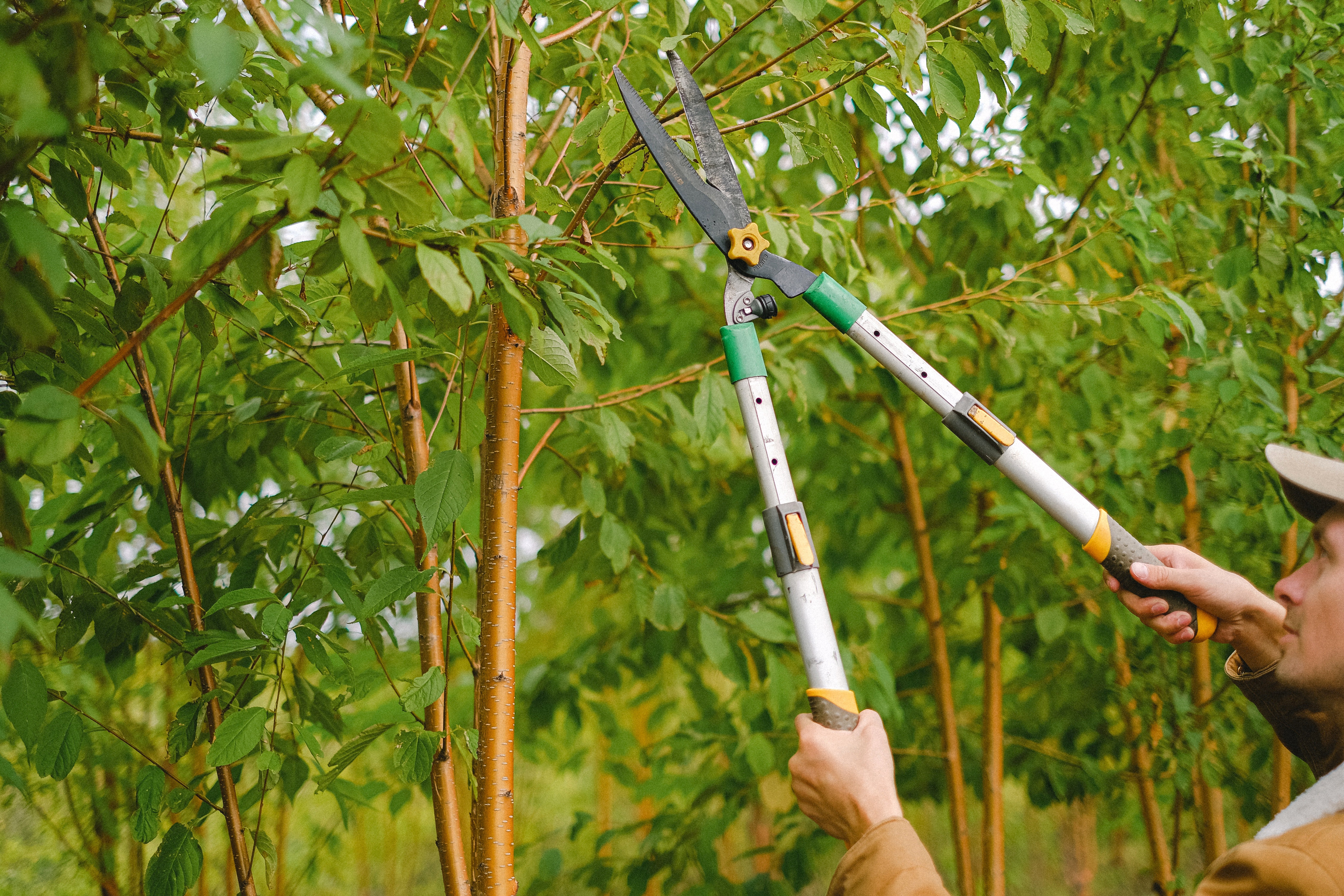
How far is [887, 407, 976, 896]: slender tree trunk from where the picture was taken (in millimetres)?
2814

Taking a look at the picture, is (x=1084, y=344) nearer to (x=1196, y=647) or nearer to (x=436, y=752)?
(x=1196, y=647)

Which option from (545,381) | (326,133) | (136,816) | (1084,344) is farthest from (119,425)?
(1084,344)

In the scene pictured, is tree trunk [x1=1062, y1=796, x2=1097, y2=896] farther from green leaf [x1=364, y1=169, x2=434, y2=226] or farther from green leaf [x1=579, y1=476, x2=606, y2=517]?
green leaf [x1=364, y1=169, x2=434, y2=226]

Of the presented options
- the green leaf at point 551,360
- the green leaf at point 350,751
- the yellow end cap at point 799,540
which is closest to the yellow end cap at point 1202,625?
the yellow end cap at point 799,540

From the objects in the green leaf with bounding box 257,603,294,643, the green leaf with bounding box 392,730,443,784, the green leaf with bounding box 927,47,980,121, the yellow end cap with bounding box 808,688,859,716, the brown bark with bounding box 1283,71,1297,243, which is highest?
the brown bark with bounding box 1283,71,1297,243

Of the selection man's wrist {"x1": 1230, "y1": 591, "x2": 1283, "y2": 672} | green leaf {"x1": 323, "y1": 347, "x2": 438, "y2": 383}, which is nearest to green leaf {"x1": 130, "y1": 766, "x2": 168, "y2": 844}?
green leaf {"x1": 323, "y1": 347, "x2": 438, "y2": 383}

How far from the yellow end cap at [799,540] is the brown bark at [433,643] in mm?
533

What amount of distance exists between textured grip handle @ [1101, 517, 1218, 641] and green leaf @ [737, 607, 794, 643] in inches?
28.0

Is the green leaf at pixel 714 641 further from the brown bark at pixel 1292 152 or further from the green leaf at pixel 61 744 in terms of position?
the brown bark at pixel 1292 152

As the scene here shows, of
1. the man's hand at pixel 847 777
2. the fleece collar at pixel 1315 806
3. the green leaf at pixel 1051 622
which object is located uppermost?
the green leaf at pixel 1051 622

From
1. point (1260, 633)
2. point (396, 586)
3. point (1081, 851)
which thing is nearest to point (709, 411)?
point (396, 586)

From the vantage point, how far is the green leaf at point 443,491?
1.18m

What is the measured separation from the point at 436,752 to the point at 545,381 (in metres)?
0.65

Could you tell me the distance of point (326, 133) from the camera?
2000 millimetres
